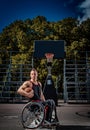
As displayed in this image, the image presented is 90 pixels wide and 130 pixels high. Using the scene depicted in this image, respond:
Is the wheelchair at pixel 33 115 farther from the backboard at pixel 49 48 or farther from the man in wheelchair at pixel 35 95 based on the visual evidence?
the backboard at pixel 49 48

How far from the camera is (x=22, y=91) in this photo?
8.50 meters

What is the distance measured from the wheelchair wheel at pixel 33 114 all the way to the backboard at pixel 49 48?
62.6 feet

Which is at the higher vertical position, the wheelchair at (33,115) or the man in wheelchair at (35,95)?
the man in wheelchair at (35,95)

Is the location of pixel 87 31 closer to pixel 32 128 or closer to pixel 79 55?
pixel 79 55

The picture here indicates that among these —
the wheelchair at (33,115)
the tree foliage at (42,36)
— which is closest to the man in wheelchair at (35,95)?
the wheelchair at (33,115)

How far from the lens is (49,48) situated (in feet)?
96.0

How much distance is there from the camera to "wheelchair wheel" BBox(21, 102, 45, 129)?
8484 mm

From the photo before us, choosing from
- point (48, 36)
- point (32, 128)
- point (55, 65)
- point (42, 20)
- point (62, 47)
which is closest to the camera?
point (32, 128)

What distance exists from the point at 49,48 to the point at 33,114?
20791 mm

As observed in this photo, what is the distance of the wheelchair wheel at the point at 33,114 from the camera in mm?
8484

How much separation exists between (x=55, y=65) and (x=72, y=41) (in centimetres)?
539

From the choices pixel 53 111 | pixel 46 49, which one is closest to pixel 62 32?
pixel 46 49

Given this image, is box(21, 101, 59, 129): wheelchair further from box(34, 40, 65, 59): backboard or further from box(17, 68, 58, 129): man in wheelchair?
box(34, 40, 65, 59): backboard

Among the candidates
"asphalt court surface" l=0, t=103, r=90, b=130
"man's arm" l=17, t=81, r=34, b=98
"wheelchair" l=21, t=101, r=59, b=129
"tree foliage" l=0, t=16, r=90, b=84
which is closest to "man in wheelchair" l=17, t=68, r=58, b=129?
"man's arm" l=17, t=81, r=34, b=98
